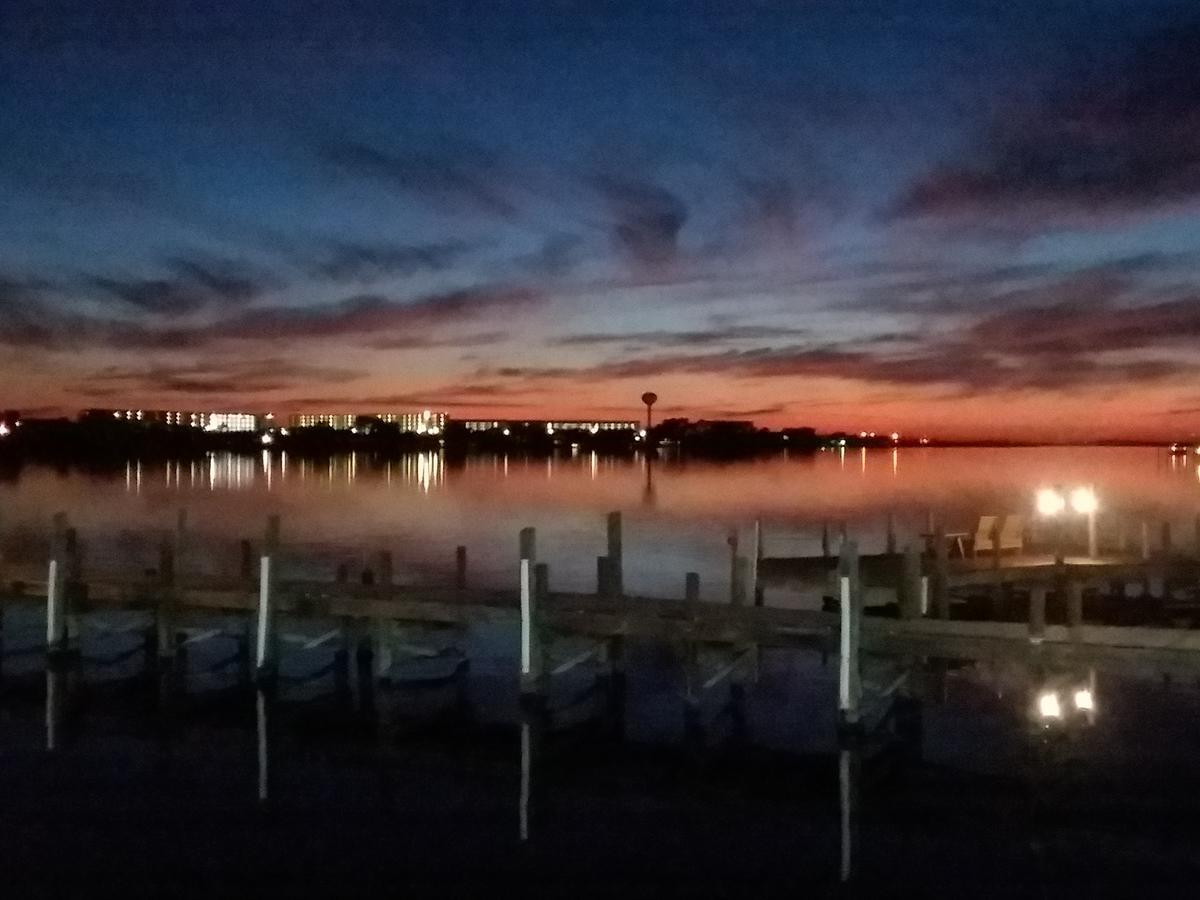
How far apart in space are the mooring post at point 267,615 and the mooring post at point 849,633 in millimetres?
8877

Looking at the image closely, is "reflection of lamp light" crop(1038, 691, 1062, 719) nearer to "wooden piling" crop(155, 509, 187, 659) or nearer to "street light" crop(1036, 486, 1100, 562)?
"street light" crop(1036, 486, 1100, 562)

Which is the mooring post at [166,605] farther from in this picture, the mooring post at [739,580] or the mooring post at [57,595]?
the mooring post at [739,580]

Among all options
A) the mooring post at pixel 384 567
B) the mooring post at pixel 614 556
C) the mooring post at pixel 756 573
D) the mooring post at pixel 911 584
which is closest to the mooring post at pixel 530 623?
the mooring post at pixel 614 556

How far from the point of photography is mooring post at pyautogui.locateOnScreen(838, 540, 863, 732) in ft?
50.7

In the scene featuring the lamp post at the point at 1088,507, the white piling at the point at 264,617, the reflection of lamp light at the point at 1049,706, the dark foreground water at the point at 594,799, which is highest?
the lamp post at the point at 1088,507

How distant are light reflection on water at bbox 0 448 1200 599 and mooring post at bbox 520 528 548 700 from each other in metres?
13.3

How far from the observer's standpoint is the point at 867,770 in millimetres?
16188

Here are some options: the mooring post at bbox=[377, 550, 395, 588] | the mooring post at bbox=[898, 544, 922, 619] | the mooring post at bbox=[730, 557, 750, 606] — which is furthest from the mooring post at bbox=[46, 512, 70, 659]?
the mooring post at bbox=[898, 544, 922, 619]

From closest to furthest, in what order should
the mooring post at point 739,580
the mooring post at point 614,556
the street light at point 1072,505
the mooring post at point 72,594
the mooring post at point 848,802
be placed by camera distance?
the mooring post at point 848,802, the mooring post at point 614,556, the mooring post at point 739,580, the mooring post at point 72,594, the street light at point 1072,505

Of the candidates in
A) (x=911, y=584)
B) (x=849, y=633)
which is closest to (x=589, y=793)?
(x=849, y=633)

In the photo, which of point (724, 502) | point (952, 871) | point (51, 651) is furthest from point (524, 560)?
point (724, 502)

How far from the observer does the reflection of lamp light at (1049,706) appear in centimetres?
1794

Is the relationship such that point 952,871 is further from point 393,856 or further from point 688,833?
point 393,856

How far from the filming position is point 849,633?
50.7ft
